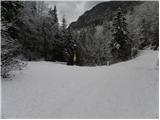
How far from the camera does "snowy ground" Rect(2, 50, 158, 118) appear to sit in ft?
27.2

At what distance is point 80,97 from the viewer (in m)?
10.2

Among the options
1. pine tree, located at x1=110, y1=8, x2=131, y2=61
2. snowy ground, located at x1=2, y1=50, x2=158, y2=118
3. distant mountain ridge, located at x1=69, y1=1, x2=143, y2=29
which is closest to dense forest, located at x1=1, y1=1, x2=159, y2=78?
pine tree, located at x1=110, y1=8, x2=131, y2=61

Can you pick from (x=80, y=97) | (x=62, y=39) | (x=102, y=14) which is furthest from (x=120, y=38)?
(x=102, y=14)

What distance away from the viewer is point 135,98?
981 cm

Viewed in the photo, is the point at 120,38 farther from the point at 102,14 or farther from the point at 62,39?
the point at 102,14

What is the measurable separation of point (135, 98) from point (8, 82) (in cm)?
626

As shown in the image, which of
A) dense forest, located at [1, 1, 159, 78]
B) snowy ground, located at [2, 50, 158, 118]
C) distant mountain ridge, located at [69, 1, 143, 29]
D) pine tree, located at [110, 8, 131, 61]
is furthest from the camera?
distant mountain ridge, located at [69, 1, 143, 29]

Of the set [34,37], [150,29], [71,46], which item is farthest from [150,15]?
[34,37]

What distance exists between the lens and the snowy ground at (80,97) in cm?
830

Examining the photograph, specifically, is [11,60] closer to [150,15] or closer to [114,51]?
[114,51]

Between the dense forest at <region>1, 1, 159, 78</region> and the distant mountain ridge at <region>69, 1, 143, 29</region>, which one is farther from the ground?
the distant mountain ridge at <region>69, 1, 143, 29</region>

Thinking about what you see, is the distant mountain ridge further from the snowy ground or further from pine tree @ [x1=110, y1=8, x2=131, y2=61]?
the snowy ground

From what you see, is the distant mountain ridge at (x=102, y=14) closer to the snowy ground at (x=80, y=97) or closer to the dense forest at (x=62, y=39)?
the dense forest at (x=62, y=39)

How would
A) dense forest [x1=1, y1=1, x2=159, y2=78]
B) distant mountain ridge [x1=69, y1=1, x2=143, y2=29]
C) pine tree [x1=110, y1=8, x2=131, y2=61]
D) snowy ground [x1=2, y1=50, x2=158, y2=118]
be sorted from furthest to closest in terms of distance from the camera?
distant mountain ridge [x1=69, y1=1, x2=143, y2=29]
pine tree [x1=110, y1=8, x2=131, y2=61]
dense forest [x1=1, y1=1, x2=159, y2=78]
snowy ground [x1=2, y1=50, x2=158, y2=118]
